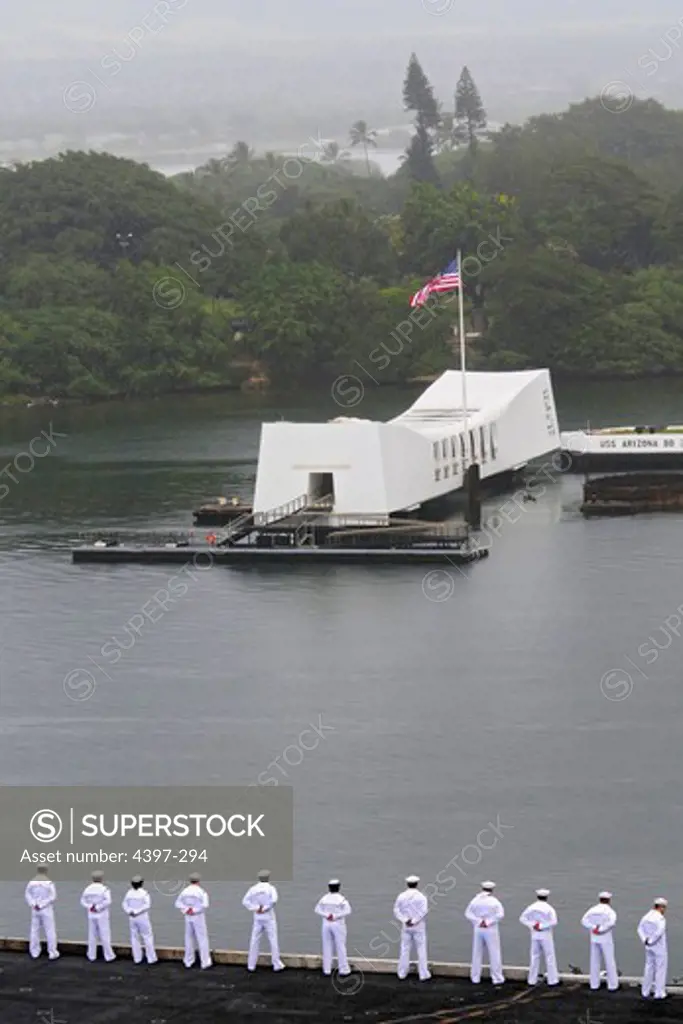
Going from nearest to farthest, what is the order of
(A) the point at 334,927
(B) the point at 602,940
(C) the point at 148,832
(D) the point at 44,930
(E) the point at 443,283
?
(B) the point at 602,940
(A) the point at 334,927
(D) the point at 44,930
(C) the point at 148,832
(E) the point at 443,283

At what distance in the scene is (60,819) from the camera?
53.1 meters

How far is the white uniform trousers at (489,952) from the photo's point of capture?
36750mm

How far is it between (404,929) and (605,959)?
331 centimetres

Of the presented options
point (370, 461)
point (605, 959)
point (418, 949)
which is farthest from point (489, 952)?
point (370, 461)

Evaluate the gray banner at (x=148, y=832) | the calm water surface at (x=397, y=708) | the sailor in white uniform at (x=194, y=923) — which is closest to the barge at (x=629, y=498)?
the calm water surface at (x=397, y=708)

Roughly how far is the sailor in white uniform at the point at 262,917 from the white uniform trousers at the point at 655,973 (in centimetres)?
614

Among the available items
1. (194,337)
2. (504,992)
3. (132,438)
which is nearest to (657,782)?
(504,992)

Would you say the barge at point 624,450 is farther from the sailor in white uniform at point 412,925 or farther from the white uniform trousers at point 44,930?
the white uniform trousers at point 44,930

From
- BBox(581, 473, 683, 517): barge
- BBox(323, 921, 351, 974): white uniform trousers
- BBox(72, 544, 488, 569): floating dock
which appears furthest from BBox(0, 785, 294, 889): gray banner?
BBox(581, 473, 683, 517): barge

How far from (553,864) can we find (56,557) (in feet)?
142

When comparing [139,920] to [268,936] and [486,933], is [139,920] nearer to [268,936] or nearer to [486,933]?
[268,936]

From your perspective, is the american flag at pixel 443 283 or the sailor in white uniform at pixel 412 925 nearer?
the sailor in white uniform at pixel 412 925

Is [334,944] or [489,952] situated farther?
[334,944]

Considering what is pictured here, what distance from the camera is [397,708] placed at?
61.8m
